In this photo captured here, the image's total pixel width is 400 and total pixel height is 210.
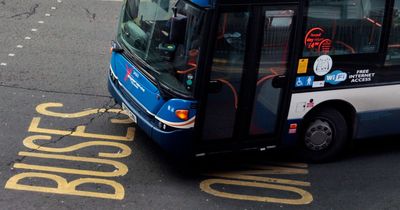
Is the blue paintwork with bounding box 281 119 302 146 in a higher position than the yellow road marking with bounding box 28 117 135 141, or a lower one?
higher

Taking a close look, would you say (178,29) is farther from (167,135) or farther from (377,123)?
(377,123)

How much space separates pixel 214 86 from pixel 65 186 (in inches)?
76.4

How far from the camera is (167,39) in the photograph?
722 centimetres

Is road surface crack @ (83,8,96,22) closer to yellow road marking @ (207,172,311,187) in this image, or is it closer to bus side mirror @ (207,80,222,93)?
yellow road marking @ (207,172,311,187)

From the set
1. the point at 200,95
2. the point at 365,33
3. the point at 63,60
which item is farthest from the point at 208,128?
the point at 63,60

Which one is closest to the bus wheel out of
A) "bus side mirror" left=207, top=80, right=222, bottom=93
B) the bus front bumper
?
"bus side mirror" left=207, top=80, right=222, bottom=93

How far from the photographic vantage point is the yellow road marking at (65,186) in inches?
275

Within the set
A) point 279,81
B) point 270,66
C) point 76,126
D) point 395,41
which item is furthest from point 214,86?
point 395,41

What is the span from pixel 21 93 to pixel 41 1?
15.8 feet

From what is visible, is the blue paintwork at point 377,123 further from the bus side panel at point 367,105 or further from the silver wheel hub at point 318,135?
the silver wheel hub at point 318,135

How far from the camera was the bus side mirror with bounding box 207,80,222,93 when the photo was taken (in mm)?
7051

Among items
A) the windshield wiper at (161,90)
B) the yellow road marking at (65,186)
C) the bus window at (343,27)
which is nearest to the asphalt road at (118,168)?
the yellow road marking at (65,186)

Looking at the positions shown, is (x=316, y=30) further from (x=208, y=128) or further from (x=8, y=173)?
(x=8, y=173)

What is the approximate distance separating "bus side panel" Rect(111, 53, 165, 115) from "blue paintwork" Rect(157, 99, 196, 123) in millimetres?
97
